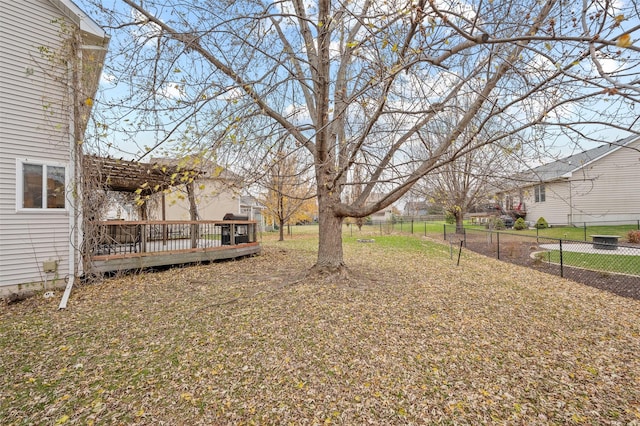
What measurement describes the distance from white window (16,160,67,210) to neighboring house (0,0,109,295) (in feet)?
0.05

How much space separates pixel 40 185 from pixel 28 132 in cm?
111

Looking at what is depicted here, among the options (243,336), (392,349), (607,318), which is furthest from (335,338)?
(607,318)

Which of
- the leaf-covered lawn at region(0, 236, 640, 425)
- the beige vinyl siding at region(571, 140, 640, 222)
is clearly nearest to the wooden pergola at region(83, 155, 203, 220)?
the leaf-covered lawn at region(0, 236, 640, 425)

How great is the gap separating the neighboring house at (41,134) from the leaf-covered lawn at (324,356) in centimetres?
103

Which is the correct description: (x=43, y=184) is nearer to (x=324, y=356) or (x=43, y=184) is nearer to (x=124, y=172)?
(x=124, y=172)

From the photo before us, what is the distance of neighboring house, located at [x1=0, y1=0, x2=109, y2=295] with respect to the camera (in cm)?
582

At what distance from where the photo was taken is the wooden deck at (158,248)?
22.9 feet

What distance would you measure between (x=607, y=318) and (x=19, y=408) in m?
7.21

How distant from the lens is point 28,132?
6.03 m

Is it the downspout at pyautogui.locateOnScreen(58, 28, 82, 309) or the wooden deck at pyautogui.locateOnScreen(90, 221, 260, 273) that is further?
the wooden deck at pyautogui.locateOnScreen(90, 221, 260, 273)

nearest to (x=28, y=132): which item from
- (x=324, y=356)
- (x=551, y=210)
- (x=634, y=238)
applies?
(x=324, y=356)

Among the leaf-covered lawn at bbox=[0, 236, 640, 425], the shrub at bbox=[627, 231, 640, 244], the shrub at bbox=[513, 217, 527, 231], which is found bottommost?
the leaf-covered lawn at bbox=[0, 236, 640, 425]

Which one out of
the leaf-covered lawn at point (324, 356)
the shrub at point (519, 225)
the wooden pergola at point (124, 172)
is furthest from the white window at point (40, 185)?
the shrub at point (519, 225)

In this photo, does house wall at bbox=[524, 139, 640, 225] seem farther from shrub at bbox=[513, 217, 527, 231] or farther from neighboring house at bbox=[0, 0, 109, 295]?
neighboring house at bbox=[0, 0, 109, 295]
